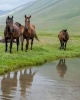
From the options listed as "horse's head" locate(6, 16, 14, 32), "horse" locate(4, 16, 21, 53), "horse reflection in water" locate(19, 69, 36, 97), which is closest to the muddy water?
"horse reflection in water" locate(19, 69, 36, 97)

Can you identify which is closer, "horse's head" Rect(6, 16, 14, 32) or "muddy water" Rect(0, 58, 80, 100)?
"muddy water" Rect(0, 58, 80, 100)

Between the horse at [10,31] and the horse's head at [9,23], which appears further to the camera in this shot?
the horse at [10,31]

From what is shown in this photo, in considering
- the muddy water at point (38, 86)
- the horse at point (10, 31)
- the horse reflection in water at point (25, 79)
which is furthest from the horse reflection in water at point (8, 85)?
the horse at point (10, 31)

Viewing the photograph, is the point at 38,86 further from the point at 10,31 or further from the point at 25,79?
the point at 10,31

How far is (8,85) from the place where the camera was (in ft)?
48.4

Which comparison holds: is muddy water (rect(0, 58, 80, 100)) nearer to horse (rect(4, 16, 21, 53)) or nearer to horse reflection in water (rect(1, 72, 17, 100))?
horse reflection in water (rect(1, 72, 17, 100))

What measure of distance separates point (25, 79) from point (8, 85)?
2204 millimetres

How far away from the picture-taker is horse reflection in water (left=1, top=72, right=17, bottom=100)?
1283 cm

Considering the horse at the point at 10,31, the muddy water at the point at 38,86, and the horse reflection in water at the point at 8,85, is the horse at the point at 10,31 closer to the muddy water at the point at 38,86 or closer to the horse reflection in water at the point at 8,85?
the muddy water at the point at 38,86

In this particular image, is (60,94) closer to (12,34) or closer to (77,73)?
(77,73)

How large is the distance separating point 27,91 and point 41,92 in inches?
23.3

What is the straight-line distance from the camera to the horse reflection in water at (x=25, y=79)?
1414cm

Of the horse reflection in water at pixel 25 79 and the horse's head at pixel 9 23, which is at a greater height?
the horse's head at pixel 9 23

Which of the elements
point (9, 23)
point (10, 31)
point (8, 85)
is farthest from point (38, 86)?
point (10, 31)
